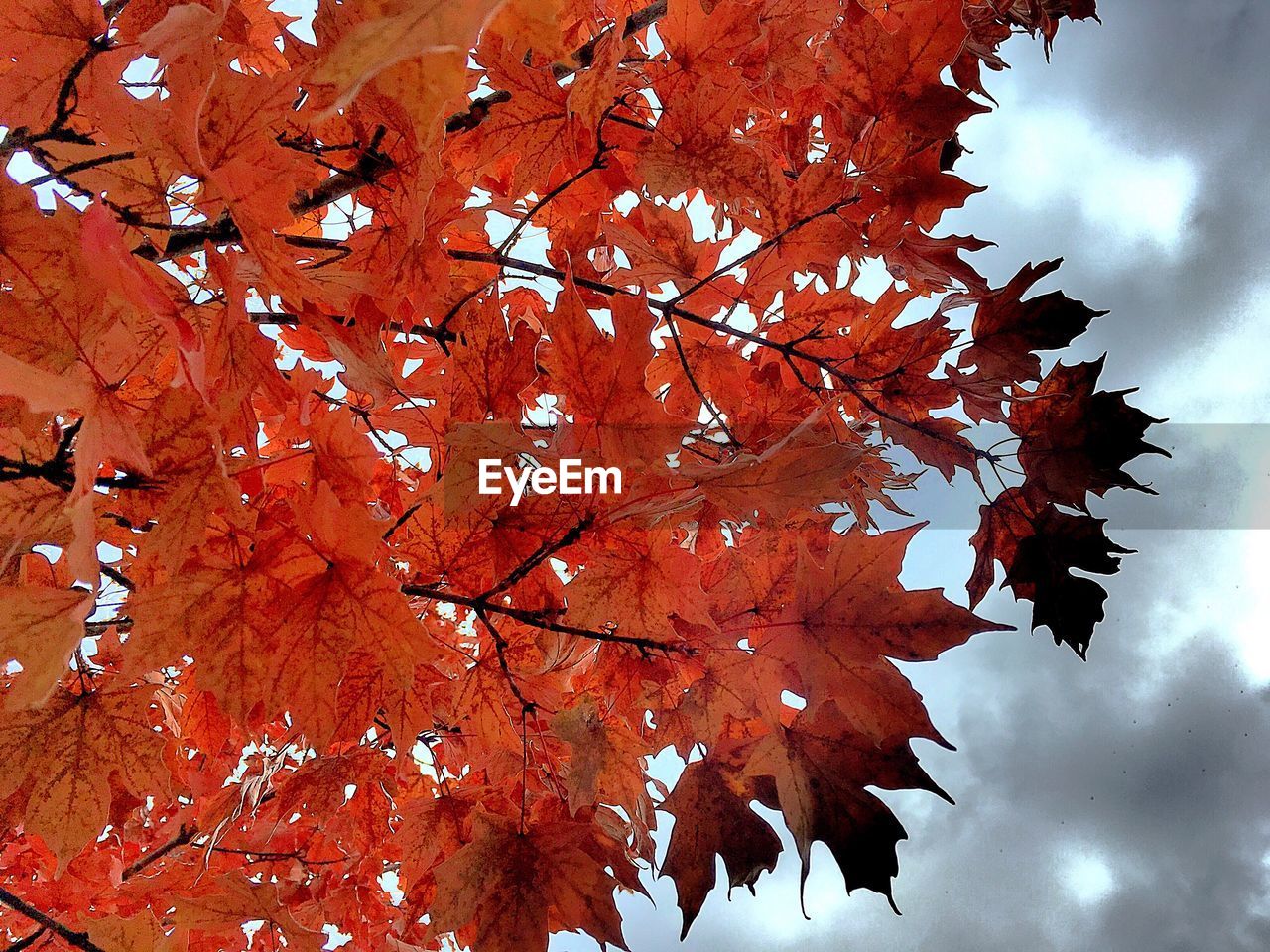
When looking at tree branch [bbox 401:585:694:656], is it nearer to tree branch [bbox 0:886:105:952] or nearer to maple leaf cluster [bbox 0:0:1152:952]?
maple leaf cluster [bbox 0:0:1152:952]

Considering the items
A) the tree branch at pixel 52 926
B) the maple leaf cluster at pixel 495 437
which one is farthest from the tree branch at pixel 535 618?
the tree branch at pixel 52 926

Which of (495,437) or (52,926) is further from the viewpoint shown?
(52,926)

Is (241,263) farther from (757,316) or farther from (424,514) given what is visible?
(757,316)

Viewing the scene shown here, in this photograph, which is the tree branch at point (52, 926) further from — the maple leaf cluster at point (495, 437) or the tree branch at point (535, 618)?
the tree branch at point (535, 618)

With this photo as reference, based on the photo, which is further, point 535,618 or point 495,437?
point 535,618

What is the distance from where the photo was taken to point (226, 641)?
56cm

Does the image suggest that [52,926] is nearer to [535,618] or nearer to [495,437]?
[535,618]

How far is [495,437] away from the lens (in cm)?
56

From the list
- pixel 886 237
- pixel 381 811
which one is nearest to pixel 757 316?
pixel 886 237

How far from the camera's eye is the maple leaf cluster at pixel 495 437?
52 cm

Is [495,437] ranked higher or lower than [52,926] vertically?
higher

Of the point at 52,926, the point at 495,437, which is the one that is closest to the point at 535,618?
the point at 495,437

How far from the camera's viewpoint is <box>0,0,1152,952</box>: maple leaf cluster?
20.4 inches

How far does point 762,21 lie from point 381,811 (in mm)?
1163
